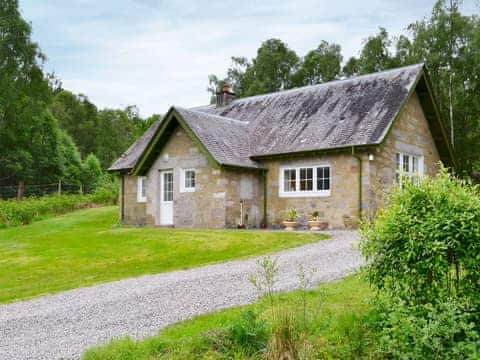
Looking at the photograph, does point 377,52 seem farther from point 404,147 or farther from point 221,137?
point 221,137

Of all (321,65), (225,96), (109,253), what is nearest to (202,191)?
(109,253)

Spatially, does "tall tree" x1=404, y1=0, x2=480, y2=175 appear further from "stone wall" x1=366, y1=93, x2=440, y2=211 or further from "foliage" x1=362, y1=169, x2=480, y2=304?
"foliage" x1=362, y1=169, x2=480, y2=304

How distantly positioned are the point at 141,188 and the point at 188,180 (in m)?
4.51

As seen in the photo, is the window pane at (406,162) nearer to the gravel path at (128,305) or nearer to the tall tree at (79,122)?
the gravel path at (128,305)

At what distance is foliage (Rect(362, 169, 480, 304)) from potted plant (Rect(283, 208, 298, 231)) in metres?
12.5

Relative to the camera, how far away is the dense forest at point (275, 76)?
94.5ft

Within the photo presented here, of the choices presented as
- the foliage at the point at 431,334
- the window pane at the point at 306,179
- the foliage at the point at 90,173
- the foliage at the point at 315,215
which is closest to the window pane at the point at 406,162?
the window pane at the point at 306,179

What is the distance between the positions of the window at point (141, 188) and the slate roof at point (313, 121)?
0.85 meters

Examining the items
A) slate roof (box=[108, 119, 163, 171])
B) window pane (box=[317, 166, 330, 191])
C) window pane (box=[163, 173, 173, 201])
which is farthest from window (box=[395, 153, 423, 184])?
slate roof (box=[108, 119, 163, 171])

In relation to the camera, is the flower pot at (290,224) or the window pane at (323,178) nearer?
the flower pot at (290,224)

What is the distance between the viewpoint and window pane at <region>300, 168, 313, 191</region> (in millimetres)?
18948

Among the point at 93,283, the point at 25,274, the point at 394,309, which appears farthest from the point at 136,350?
the point at 25,274

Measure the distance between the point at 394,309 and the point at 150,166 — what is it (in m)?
16.5

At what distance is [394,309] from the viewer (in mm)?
5234
